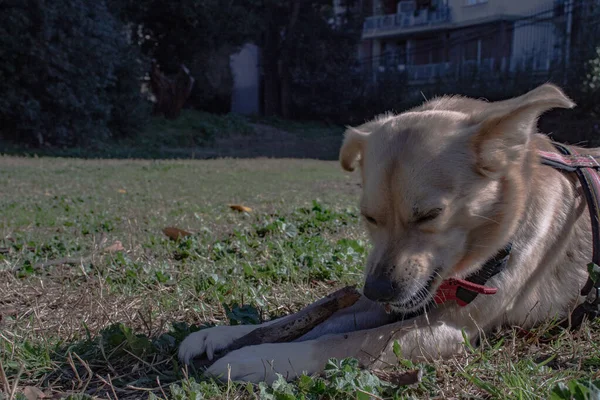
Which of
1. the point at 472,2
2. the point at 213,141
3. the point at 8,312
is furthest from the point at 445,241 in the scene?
the point at 472,2

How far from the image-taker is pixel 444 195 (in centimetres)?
291

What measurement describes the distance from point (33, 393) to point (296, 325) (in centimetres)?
119

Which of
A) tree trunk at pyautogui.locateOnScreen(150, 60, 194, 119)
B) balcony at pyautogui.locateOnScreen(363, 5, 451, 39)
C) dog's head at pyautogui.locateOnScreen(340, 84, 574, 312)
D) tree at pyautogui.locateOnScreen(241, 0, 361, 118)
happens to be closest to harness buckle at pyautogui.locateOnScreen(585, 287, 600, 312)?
dog's head at pyautogui.locateOnScreen(340, 84, 574, 312)

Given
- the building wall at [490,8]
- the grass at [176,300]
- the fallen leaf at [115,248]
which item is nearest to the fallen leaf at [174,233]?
the grass at [176,300]

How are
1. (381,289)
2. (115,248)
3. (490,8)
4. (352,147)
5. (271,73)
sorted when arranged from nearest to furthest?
(381,289), (352,147), (115,248), (271,73), (490,8)

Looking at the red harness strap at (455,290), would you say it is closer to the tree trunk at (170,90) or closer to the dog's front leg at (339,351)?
the dog's front leg at (339,351)

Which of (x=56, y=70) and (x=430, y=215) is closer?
(x=430, y=215)

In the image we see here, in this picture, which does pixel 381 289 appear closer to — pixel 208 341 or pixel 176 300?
pixel 208 341

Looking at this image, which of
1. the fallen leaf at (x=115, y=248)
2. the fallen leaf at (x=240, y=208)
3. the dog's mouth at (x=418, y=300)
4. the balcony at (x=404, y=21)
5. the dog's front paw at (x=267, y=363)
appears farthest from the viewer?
the balcony at (x=404, y=21)

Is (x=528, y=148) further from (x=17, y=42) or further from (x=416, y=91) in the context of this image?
(x=416, y=91)

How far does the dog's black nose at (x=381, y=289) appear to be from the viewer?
2811mm

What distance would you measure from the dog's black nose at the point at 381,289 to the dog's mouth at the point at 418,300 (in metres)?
0.06

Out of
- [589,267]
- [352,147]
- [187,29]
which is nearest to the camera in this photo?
[589,267]

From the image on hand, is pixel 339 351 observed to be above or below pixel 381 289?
below
